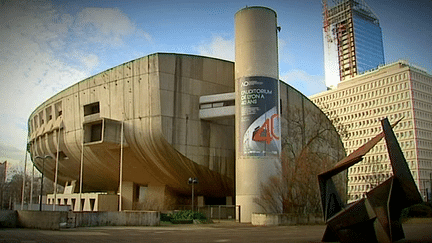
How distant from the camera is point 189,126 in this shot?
142 feet

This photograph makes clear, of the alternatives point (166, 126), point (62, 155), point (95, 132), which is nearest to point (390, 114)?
point (166, 126)

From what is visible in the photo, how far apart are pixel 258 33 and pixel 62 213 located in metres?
24.1

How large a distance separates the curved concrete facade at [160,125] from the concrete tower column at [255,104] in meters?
6.11

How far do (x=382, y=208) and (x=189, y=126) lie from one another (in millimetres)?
30694

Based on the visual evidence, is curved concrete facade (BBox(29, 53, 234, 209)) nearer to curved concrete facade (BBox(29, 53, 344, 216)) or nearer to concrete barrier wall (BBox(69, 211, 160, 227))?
curved concrete facade (BBox(29, 53, 344, 216))

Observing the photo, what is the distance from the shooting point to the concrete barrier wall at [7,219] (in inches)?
1054

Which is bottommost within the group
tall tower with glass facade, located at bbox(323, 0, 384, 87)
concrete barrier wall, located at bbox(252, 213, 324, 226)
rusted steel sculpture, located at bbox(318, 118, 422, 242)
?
concrete barrier wall, located at bbox(252, 213, 324, 226)

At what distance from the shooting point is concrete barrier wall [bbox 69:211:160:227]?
28.3 meters

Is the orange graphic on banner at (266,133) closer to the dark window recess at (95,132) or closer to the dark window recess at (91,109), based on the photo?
the dark window recess at (95,132)

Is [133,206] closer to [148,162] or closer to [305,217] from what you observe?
[148,162]

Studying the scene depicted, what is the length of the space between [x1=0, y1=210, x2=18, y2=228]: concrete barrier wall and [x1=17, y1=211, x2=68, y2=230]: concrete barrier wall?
310 millimetres

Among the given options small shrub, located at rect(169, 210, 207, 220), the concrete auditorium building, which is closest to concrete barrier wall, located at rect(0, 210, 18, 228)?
small shrub, located at rect(169, 210, 207, 220)

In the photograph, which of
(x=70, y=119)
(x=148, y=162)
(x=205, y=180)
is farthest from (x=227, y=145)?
(x=70, y=119)

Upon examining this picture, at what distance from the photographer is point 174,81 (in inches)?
1697
